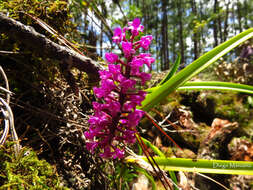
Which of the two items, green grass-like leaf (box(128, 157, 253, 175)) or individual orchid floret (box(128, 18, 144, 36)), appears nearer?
individual orchid floret (box(128, 18, 144, 36))

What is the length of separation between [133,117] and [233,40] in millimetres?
866

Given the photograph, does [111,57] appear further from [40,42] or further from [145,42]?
[40,42]

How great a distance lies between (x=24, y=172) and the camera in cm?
79

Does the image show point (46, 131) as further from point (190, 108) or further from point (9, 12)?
point (190, 108)

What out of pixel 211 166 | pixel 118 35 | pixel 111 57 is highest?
pixel 118 35

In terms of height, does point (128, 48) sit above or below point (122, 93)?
above

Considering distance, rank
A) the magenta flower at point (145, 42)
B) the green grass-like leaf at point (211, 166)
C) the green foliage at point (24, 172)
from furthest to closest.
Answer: the green grass-like leaf at point (211, 166) < the magenta flower at point (145, 42) < the green foliage at point (24, 172)

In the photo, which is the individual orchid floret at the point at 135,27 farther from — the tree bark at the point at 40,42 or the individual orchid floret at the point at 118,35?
the tree bark at the point at 40,42

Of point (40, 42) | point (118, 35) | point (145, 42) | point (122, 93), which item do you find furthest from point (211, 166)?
point (40, 42)

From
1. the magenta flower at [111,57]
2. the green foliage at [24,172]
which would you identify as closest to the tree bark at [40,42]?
the magenta flower at [111,57]

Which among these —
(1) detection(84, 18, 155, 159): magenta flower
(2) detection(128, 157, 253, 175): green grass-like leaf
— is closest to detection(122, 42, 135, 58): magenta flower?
(1) detection(84, 18, 155, 159): magenta flower

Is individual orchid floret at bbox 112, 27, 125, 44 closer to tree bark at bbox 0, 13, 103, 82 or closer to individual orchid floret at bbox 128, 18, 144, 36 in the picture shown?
individual orchid floret at bbox 128, 18, 144, 36

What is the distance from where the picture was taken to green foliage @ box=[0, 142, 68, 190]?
2.29 ft

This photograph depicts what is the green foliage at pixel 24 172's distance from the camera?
0.70m
